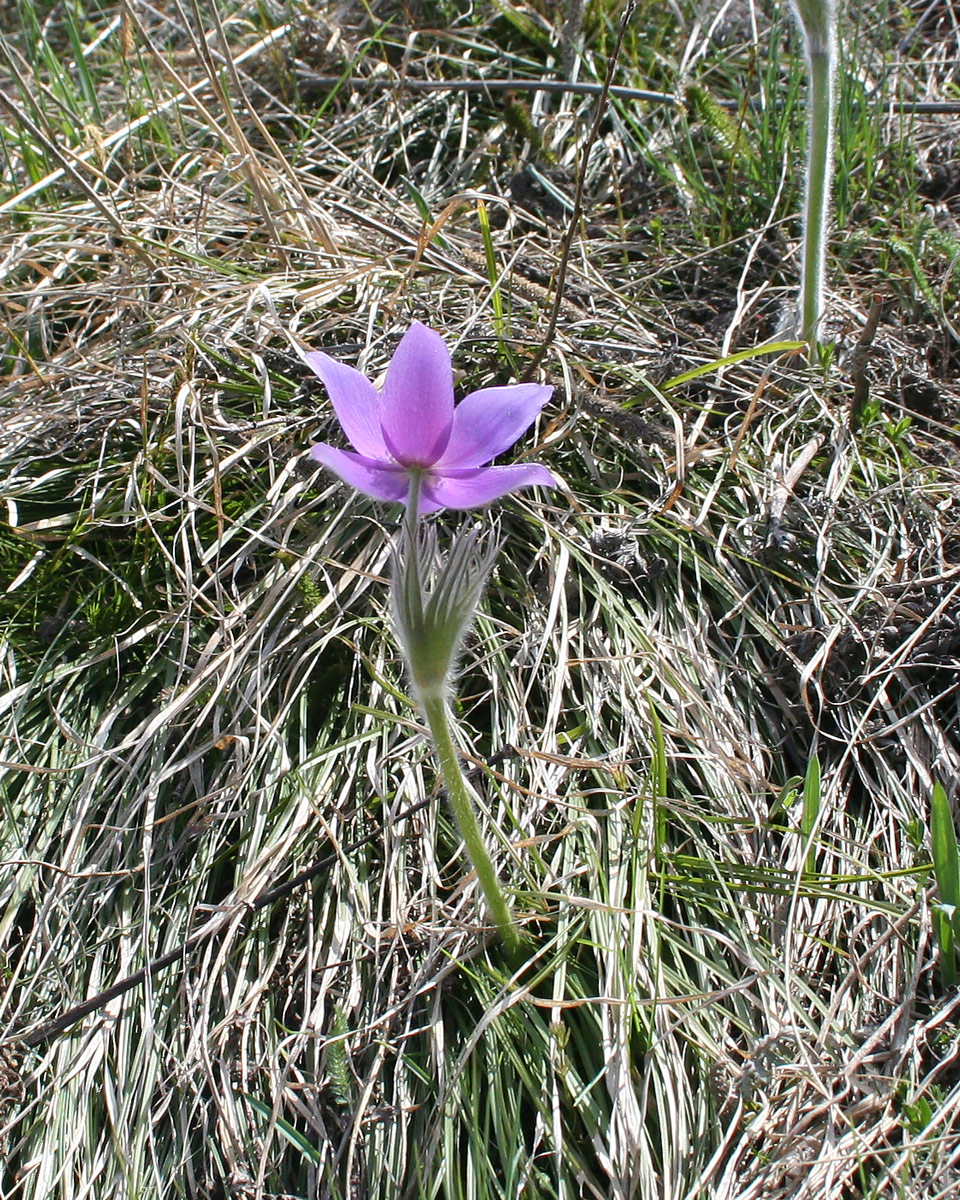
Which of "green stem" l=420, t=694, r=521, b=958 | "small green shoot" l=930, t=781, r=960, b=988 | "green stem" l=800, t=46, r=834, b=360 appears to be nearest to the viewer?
"green stem" l=420, t=694, r=521, b=958

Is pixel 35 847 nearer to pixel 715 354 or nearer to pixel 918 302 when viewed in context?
pixel 715 354

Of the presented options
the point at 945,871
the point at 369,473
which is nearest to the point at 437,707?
the point at 369,473

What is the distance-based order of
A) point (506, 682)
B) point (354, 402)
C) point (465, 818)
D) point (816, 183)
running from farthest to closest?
point (816, 183) → point (506, 682) → point (465, 818) → point (354, 402)

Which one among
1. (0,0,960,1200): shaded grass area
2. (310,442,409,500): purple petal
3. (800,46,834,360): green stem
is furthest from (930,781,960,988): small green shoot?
(800,46,834,360): green stem

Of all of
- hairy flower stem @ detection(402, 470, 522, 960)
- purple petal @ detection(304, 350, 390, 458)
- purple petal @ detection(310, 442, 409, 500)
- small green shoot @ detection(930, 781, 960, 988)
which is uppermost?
purple petal @ detection(304, 350, 390, 458)

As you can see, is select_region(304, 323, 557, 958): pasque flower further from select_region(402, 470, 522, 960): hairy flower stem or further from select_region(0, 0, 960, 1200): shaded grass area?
select_region(0, 0, 960, 1200): shaded grass area

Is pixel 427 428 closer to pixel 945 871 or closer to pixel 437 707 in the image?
pixel 437 707
